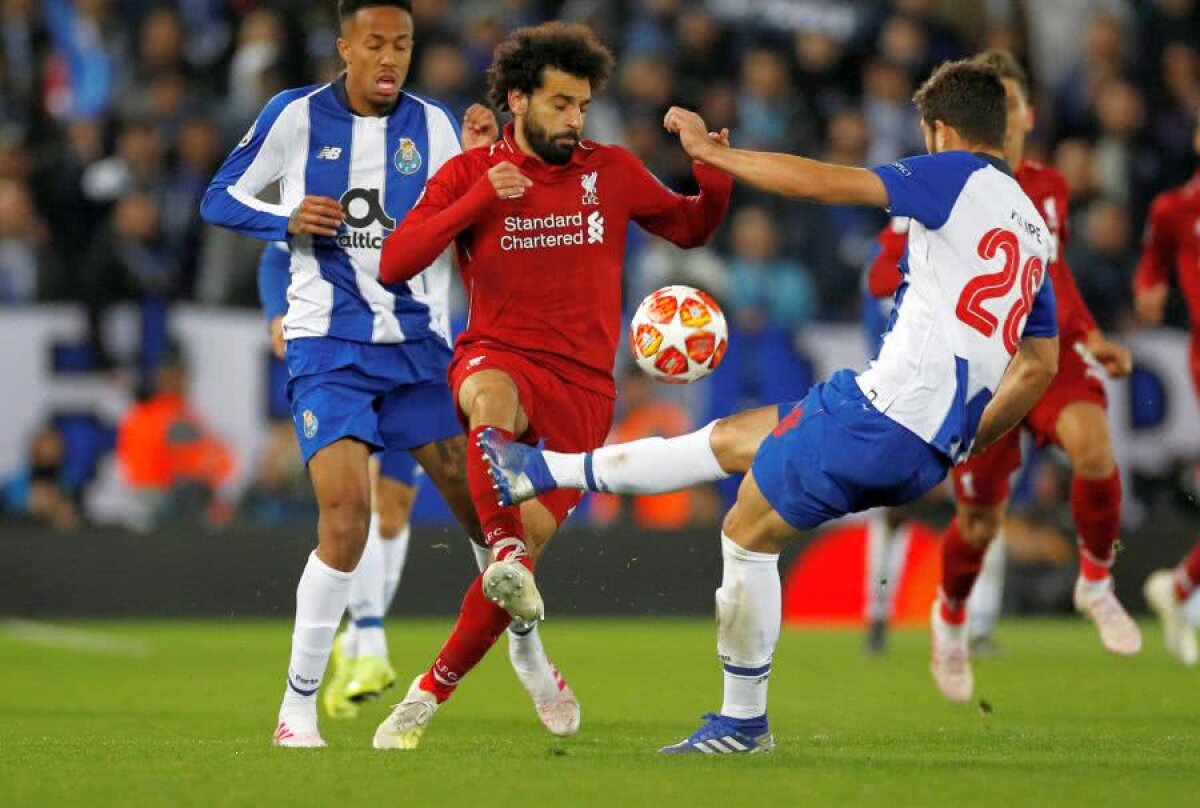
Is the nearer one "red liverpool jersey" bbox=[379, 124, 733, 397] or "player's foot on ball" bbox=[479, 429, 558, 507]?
"player's foot on ball" bbox=[479, 429, 558, 507]

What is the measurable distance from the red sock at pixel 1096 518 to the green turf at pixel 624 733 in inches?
23.8

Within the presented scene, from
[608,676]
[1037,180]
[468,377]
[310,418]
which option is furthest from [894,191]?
[608,676]

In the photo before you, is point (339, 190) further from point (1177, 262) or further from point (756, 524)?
point (1177, 262)

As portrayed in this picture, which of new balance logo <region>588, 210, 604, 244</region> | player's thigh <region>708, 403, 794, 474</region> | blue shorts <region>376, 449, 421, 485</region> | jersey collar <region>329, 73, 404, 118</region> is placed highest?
jersey collar <region>329, 73, 404, 118</region>

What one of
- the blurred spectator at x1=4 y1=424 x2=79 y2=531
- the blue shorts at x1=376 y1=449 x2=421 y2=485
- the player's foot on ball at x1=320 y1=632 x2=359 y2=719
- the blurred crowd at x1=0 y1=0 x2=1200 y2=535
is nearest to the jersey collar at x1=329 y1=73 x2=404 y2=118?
the blue shorts at x1=376 y1=449 x2=421 y2=485

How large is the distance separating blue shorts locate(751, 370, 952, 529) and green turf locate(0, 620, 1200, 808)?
81 cm

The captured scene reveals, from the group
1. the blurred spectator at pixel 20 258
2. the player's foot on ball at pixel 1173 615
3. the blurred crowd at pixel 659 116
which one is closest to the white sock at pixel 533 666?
the player's foot on ball at pixel 1173 615

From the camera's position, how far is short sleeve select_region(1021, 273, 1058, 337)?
6.90m

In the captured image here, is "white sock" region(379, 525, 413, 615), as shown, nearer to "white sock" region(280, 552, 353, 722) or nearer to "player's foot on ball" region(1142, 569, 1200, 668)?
"white sock" region(280, 552, 353, 722)

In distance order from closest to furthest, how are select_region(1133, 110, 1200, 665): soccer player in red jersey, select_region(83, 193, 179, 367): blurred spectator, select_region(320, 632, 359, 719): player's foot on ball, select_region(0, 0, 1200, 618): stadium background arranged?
select_region(320, 632, 359, 719): player's foot on ball, select_region(1133, 110, 1200, 665): soccer player in red jersey, select_region(0, 0, 1200, 618): stadium background, select_region(83, 193, 179, 367): blurred spectator

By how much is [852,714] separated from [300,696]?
2.55 meters

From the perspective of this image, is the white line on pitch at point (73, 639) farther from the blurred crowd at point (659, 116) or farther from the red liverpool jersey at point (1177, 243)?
the red liverpool jersey at point (1177, 243)

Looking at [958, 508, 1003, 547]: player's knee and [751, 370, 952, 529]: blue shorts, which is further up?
[751, 370, 952, 529]: blue shorts

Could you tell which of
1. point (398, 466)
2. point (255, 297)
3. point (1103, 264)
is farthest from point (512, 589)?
point (1103, 264)
